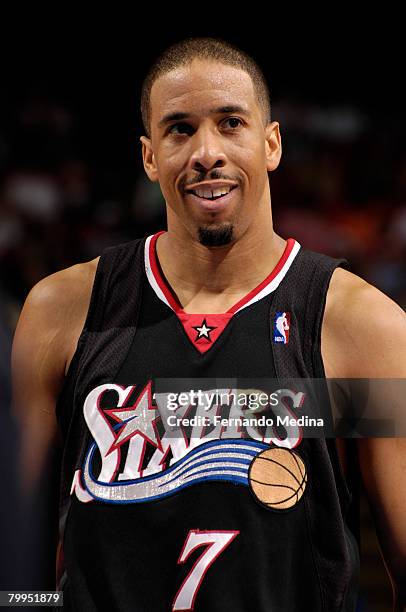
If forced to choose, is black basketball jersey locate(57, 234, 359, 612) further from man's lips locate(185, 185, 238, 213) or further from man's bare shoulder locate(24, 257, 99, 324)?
man's lips locate(185, 185, 238, 213)

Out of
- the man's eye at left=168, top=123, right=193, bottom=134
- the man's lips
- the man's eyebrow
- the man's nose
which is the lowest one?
the man's lips

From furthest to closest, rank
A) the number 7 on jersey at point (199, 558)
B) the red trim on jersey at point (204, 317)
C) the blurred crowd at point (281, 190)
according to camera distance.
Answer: the blurred crowd at point (281, 190) → the red trim on jersey at point (204, 317) → the number 7 on jersey at point (199, 558)

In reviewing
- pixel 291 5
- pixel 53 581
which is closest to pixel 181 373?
pixel 53 581

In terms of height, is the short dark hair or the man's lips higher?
the short dark hair

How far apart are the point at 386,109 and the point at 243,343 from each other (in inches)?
39.8

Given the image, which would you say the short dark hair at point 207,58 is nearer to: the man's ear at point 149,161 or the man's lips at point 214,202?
the man's ear at point 149,161

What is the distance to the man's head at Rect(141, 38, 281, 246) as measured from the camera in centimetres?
155

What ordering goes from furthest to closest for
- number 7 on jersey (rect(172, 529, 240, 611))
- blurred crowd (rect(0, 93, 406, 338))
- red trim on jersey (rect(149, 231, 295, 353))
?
blurred crowd (rect(0, 93, 406, 338)), red trim on jersey (rect(149, 231, 295, 353)), number 7 on jersey (rect(172, 529, 240, 611))

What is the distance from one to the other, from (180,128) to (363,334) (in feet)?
1.67

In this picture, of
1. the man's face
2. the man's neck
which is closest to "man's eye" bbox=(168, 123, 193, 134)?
the man's face

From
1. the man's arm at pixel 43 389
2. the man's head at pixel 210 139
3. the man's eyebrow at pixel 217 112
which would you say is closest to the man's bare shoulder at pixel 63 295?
the man's arm at pixel 43 389

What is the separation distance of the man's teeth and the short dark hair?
0.20 m

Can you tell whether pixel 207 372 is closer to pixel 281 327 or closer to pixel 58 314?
A: pixel 281 327

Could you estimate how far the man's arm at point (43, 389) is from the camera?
1.65 metres
